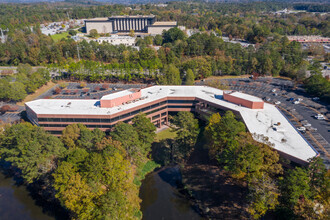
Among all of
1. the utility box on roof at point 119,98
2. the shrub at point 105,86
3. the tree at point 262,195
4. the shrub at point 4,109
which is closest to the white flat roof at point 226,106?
the utility box on roof at point 119,98

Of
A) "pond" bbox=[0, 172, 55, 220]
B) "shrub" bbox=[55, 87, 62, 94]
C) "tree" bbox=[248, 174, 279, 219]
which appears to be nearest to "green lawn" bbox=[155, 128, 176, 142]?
"tree" bbox=[248, 174, 279, 219]

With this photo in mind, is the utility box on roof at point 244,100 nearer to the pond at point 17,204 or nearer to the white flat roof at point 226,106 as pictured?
the white flat roof at point 226,106

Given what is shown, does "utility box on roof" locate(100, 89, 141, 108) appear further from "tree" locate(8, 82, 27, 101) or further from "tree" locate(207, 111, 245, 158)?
"tree" locate(8, 82, 27, 101)

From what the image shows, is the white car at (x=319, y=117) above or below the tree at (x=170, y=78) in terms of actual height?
below

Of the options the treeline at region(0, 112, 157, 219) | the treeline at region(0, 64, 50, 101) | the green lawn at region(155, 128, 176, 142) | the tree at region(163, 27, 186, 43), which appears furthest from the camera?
the tree at region(163, 27, 186, 43)

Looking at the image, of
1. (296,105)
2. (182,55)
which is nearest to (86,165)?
(296,105)

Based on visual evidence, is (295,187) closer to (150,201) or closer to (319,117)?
(150,201)

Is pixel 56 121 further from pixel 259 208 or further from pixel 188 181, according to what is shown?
pixel 259 208
